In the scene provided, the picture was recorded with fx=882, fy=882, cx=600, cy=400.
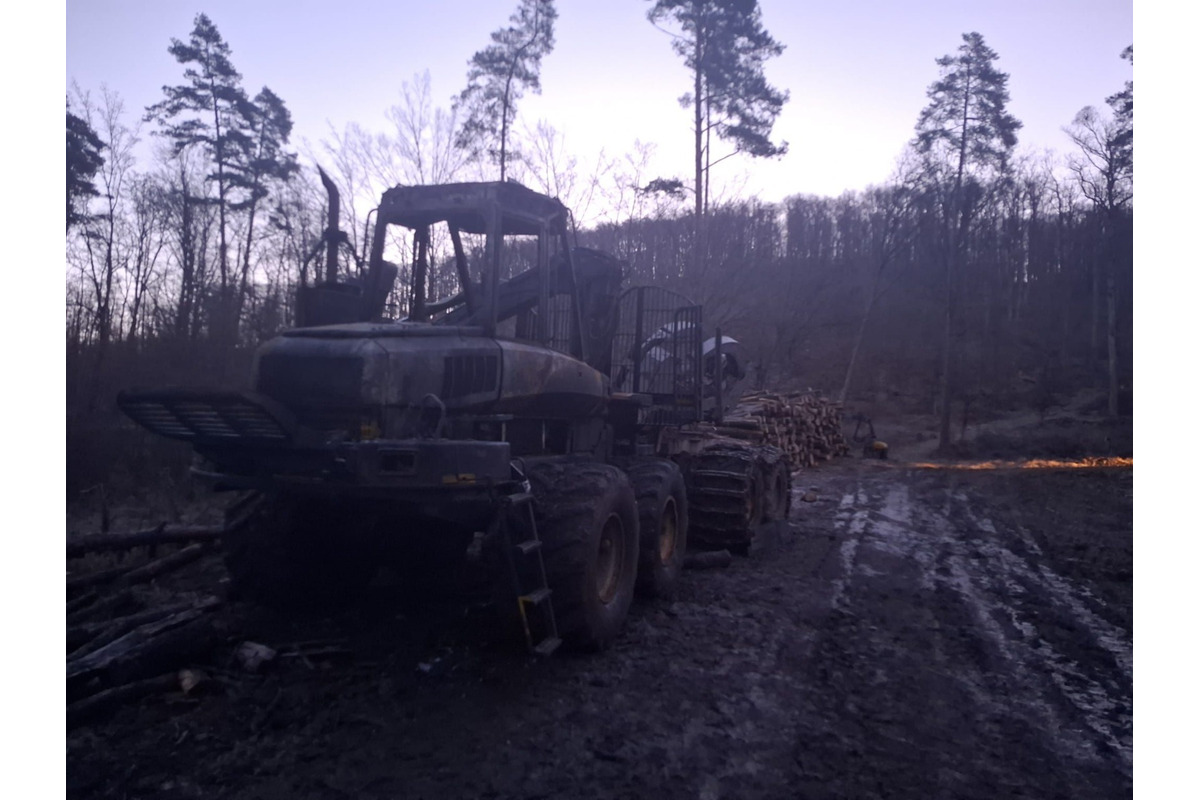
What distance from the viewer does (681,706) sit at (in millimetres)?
4590

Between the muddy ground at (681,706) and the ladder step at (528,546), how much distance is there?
741 millimetres

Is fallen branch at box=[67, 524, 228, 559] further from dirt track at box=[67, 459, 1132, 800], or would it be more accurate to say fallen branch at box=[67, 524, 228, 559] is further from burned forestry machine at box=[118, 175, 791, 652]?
burned forestry machine at box=[118, 175, 791, 652]

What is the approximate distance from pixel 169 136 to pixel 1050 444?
56.2 feet

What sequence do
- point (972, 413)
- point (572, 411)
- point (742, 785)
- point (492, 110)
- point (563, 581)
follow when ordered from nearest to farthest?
point (742, 785) < point (563, 581) < point (572, 411) < point (492, 110) < point (972, 413)

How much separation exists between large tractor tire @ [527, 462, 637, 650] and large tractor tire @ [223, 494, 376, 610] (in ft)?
4.46

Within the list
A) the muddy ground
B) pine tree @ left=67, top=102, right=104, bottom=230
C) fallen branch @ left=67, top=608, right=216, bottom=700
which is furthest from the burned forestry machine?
pine tree @ left=67, top=102, right=104, bottom=230

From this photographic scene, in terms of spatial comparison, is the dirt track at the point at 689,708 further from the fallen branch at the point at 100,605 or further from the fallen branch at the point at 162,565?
the fallen branch at the point at 100,605

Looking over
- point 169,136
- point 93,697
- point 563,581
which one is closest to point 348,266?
point 563,581

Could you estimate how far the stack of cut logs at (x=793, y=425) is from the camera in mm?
15984

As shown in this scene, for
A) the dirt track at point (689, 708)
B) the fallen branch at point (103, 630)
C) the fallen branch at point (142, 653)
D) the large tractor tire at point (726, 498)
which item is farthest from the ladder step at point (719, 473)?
the fallen branch at point (142, 653)

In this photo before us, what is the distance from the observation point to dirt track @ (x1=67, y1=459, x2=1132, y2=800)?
3.77 m

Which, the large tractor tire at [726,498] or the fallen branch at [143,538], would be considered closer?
the fallen branch at [143,538]

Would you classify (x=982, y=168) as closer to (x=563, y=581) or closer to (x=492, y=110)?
(x=492, y=110)

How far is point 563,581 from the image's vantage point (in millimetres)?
4961
